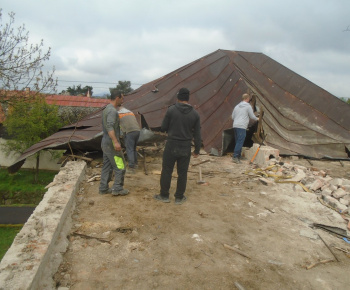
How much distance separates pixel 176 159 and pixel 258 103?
5.61 meters

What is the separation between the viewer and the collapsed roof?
7790mm

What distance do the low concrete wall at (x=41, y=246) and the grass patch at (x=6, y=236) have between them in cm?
841

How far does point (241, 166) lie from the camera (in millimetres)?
6496

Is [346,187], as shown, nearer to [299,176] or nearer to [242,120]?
[299,176]

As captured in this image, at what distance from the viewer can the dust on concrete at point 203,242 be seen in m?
2.54

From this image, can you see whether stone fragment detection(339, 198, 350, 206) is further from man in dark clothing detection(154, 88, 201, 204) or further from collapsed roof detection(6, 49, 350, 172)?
collapsed roof detection(6, 49, 350, 172)

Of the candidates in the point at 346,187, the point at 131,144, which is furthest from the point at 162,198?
the point at 346,187

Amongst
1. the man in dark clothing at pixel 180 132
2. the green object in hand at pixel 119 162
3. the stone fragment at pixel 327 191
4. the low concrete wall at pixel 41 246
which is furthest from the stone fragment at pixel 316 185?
the low concrete wall at pixel 41 246

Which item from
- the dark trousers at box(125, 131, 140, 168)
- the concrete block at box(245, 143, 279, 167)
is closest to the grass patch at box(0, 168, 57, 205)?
the dark trousers at box(125, 131, 140, 168)

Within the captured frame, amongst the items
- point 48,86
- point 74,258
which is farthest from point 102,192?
point 48,86

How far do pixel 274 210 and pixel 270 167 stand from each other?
214 centimetres

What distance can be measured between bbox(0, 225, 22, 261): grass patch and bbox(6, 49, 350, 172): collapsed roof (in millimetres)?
6654

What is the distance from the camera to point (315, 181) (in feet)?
16.6

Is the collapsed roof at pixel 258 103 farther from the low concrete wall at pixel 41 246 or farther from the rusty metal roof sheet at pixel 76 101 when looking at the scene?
the rusty metal roof sheet at pixel 76 101
